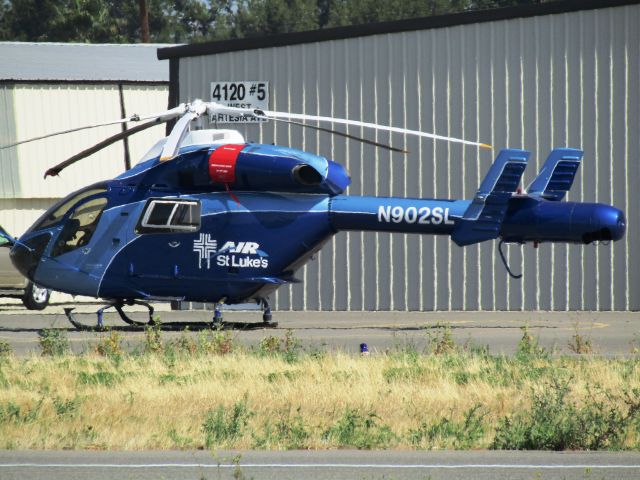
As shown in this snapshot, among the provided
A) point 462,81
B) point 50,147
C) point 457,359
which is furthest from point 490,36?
point 50,147

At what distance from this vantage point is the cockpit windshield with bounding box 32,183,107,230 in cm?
2197

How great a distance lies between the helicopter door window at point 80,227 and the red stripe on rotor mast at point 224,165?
7.14 ft

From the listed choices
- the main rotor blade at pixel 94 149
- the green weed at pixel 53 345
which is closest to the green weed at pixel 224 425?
the green weed at pixel 53 345

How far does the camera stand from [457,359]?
16.7 m

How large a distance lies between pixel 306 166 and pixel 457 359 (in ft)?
19.0

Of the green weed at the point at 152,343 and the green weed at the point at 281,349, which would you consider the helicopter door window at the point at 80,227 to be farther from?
the green weed at the point at 281,349

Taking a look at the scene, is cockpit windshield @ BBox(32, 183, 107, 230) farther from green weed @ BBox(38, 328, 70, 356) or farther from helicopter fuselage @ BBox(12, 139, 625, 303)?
green weed @ BBox(38, 328, 70, 356)

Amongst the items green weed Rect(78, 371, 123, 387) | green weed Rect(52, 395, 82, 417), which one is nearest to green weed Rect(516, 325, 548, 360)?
green weed Rect(78, 371, 123, 387)

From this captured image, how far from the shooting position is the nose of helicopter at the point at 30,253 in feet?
72.9

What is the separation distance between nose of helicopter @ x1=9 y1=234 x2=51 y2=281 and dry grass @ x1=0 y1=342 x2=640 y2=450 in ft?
17.0

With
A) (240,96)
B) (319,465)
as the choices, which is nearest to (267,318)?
(240,96)

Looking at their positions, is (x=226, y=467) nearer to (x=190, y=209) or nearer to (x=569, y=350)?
(x=569, y=350)

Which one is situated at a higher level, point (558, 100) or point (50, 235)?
point (558, 100)

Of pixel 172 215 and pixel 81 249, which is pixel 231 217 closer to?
pixel 172 215
